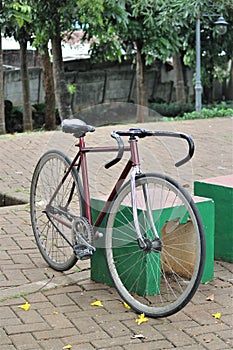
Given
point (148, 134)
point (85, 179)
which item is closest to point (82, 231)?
point (85, 179)

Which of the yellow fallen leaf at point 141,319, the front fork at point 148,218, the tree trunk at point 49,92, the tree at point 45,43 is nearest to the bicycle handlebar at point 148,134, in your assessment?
the front fork at point 148,218

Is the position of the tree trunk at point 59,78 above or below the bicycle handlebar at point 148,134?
above

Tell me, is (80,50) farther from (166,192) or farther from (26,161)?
(166,192)

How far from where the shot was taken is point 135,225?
4.24 meters

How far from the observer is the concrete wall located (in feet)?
76.4

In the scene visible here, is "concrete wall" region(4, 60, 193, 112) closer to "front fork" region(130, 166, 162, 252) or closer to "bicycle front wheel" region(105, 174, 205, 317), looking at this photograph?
"bicycle front wheel" region(105, 174, 205, 317)

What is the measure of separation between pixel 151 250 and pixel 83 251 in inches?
21.7

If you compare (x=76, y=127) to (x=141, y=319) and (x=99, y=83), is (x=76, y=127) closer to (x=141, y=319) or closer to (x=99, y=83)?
(x=141, y=319)

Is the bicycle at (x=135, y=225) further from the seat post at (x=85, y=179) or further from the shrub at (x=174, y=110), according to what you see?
the shrub at (x=174, y=110)

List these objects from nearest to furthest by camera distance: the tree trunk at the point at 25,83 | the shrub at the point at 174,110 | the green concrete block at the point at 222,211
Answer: the green concrete block at the point at 222,211 → the tree trunk at the point at 25,83 → the shrub at the point at 174,110

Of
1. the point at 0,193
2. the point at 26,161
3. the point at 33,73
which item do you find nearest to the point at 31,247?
the point at 0,193

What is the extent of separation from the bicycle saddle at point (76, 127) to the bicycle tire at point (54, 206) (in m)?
0.26

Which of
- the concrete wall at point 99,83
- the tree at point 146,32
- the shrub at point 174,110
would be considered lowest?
the shrub at point 174,110

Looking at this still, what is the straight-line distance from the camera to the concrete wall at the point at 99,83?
23.3 metres
